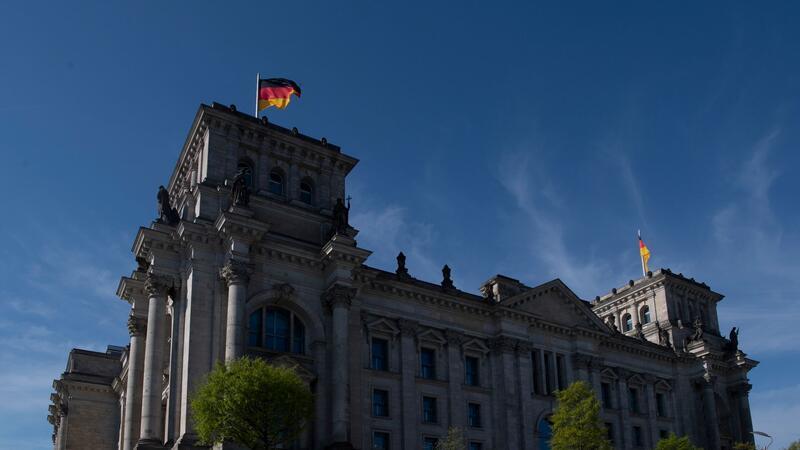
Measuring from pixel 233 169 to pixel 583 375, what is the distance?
93.7ft

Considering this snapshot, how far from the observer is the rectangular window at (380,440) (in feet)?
154

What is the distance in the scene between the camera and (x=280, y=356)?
43781 mm

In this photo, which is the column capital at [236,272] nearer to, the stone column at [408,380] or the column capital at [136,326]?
the column capital at [136,326]

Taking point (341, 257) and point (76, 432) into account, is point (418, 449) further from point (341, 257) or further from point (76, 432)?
point (76, 432)

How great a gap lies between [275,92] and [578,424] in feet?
86.4

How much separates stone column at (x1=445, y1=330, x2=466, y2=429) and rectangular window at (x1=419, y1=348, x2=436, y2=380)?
97 cm

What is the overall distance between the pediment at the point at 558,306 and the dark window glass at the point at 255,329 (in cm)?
1943

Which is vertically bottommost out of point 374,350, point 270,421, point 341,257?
point 270,421

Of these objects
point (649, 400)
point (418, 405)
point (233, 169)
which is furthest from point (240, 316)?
point (649, 400)

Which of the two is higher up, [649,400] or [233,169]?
[233,169]

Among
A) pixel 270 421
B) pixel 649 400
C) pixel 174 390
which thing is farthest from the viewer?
pixel 649 400

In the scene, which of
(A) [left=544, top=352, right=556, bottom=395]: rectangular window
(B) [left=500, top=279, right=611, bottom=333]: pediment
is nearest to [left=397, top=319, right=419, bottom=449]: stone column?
(B) [left=500, top=279, right=611, bottom=333]: pediment

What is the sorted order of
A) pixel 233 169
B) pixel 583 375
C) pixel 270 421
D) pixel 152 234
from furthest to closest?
pixel 583 375 < pixel 233 169 < pixel 152 234 < pixel 270 421

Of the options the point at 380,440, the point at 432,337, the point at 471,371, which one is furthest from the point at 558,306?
the point at 380,440
